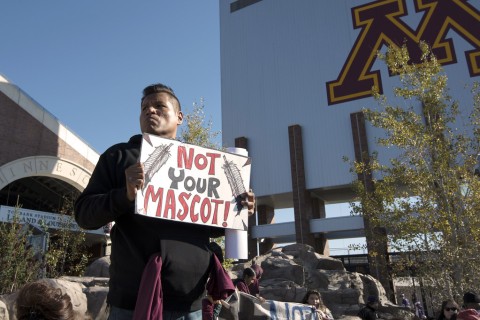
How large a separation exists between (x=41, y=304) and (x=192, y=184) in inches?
36.3

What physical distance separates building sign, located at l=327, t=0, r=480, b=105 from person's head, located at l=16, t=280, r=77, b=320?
28.1 m

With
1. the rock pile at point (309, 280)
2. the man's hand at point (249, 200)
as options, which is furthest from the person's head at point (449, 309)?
the man's hand at point (249, 200)

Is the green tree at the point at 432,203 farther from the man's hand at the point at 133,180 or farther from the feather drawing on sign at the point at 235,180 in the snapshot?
the man's hand at the point at 133,180

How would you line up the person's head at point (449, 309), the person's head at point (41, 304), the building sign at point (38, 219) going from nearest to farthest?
the person's head at point (41, 304) < the person's head at point (449, 309) < the building sign at point (38, 219)

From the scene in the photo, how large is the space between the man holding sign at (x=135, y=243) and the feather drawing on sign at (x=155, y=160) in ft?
0.20

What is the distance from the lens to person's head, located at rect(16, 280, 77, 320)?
6.27ft

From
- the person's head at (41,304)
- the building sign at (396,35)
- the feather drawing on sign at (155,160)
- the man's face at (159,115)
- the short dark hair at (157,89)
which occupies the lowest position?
the person's head at (41,304)

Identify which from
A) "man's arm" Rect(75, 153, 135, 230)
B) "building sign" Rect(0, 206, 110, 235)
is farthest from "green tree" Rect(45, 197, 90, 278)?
"man's arm" Rect(75, 153, 135, 230)

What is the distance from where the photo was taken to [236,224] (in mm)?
2252

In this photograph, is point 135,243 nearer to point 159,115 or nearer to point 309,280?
point 159,115

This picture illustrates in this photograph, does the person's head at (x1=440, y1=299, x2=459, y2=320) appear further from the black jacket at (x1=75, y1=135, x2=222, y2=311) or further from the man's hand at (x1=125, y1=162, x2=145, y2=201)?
the man's hand at (x1=125, y1=162, x2=145, y2=201)

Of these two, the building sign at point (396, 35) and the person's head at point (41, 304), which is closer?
the person's head at point (41, 304)

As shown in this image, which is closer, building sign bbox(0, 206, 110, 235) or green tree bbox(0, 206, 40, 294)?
green tree bbox(0, 206, 40, 294)

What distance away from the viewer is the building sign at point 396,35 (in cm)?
2736
